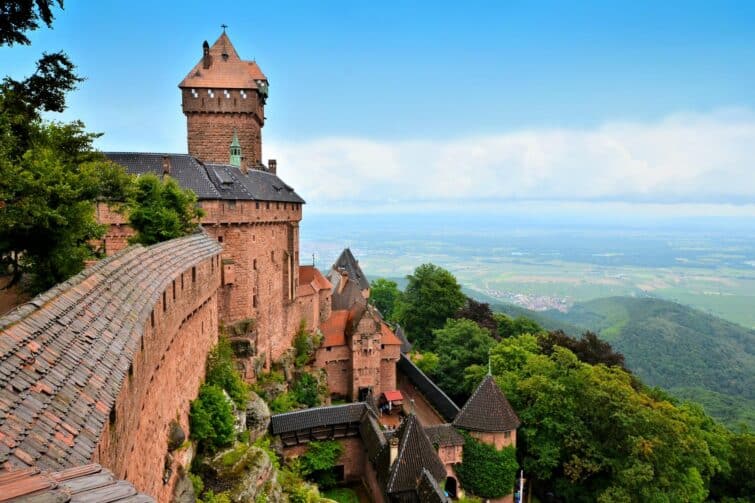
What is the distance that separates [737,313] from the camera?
158875 millimetres

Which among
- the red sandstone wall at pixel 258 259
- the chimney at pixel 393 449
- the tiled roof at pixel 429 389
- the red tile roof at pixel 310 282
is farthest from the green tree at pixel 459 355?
the chimney at pixel 393 449

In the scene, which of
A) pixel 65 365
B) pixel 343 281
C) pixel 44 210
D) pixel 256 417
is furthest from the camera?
pixel 343 281

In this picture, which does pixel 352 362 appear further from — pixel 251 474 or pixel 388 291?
pixel 388 291

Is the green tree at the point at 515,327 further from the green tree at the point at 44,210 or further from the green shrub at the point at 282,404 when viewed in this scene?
the green tree at the point at 44,210

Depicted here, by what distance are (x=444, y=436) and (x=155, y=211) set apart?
16342 millimetres

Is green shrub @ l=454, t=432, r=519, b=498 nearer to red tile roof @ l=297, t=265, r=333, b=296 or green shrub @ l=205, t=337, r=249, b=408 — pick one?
green shrub @ l=205, t=337, r=249, b=408

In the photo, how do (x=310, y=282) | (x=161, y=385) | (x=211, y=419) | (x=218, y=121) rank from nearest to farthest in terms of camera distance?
1. (x=161, y=385)
2. (x=211, y=419)
3. (x=218, y=121)
4. (x=310, y=282)

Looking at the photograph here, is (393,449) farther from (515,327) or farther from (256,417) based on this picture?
(515,327)

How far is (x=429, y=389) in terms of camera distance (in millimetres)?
30750

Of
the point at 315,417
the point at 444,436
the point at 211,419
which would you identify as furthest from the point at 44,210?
the point at 444,436

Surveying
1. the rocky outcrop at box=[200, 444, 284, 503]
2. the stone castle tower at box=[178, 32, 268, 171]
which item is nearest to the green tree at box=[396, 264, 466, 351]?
the stone castle tower at box=[178, 32, 268, 171]

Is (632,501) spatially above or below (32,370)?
below

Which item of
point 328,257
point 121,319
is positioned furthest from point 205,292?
point 328,257

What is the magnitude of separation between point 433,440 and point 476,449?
2.13 metres
